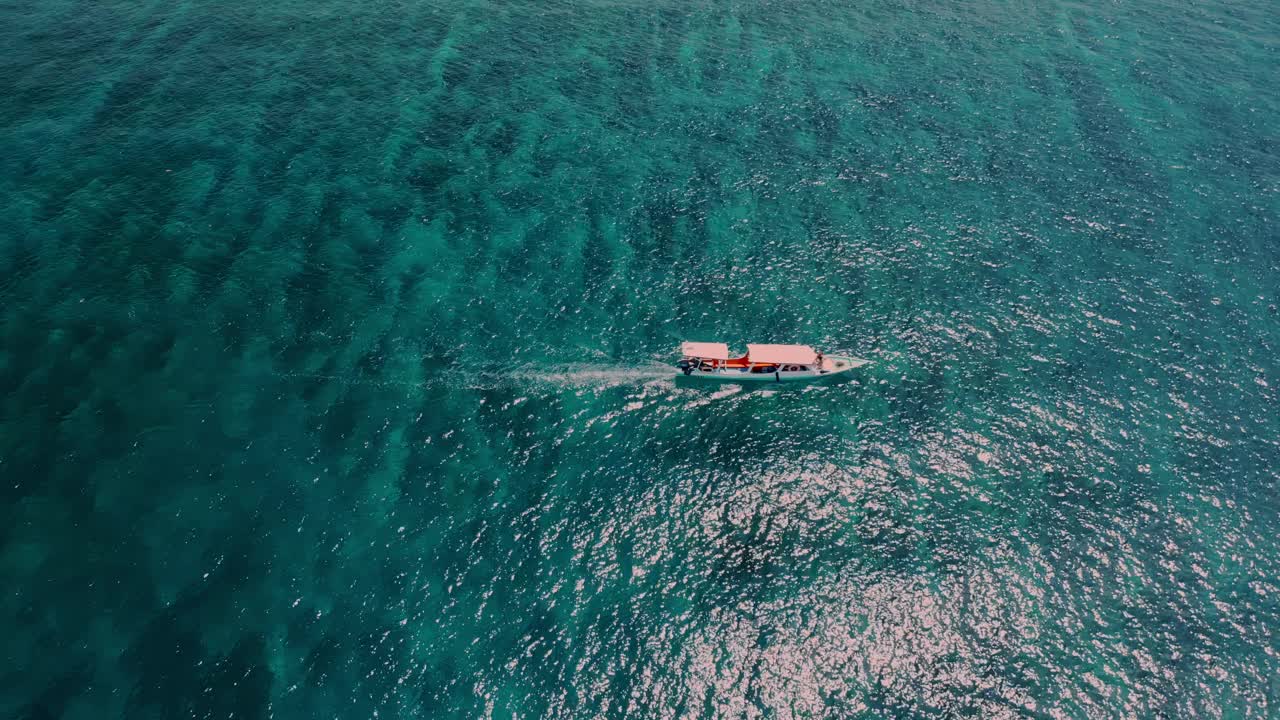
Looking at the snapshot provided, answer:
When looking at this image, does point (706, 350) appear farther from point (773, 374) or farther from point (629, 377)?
point (629, 377)

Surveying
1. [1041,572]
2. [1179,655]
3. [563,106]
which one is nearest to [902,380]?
[1041,572]

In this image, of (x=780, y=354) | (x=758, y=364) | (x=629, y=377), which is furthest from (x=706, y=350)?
(x=629, y=377)

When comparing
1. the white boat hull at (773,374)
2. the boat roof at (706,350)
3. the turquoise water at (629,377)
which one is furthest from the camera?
the white boat hull at (773,374)

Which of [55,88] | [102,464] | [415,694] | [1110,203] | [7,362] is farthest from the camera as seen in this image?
[55,88]

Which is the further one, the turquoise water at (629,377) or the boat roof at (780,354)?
the boat roof at (780,354)

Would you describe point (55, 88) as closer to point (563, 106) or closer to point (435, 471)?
point (563, 106)

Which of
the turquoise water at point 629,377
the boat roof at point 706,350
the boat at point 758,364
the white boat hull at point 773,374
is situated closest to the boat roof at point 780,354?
the boat at point 758,364

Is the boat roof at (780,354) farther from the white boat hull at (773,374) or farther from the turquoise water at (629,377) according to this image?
the turquoise water at (629,377)

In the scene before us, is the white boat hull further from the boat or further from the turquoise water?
the turquoise water
